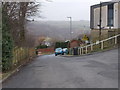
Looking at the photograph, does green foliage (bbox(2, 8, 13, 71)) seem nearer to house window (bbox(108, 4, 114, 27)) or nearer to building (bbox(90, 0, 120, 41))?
building (bbox(90, 0, 120, 41))

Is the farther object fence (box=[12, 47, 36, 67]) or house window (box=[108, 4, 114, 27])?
house window (box=[108, 4, 114, 27])

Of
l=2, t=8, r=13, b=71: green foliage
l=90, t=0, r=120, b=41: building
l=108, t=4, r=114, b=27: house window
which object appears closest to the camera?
l=2, t=8, r=13, b=71: green foliage

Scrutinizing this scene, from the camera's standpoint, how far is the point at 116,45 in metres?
28.9

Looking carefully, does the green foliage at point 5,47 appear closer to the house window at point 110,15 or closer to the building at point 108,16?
the building at point 108,16

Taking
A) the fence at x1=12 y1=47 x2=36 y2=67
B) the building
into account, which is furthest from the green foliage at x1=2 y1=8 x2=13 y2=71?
the building

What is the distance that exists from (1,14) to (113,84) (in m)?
7.15

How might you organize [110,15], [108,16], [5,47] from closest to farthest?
1. [5,47]
2. [110,15]
3. [108,16]

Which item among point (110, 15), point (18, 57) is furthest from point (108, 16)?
point (18, 57)

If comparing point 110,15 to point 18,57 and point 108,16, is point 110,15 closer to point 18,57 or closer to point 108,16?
point 108,16

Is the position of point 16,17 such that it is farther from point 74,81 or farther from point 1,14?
point 74,81

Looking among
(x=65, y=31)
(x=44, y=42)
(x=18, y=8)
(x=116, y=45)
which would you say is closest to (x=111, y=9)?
(x=116, y=45)

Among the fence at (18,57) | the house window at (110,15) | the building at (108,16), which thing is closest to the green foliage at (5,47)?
the fence at (18,57)

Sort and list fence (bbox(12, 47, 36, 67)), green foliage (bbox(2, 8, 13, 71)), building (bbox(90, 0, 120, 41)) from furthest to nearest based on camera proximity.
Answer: building (bbox(90, 0, 120, 41))
fence (bbox(12, 47, 36, 67))
green foliage (bbox(2, 8, 13, 71))

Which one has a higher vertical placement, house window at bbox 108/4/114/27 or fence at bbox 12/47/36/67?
house window at bbox 108/4/114/27
